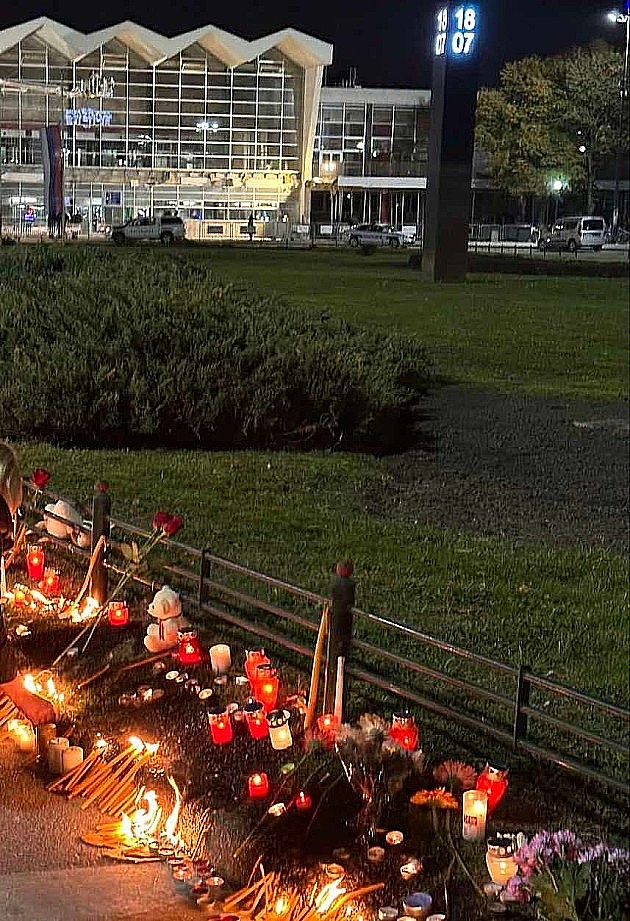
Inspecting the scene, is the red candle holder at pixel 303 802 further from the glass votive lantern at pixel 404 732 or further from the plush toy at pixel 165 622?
the plush toy at pixel 165 622

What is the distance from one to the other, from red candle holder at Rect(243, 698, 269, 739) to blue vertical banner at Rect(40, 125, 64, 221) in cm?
3066

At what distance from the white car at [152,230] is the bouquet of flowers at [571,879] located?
40.6 m

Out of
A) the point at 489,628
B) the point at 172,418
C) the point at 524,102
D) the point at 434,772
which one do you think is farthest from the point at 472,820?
the point at 524,102

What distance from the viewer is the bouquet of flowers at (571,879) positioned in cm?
275

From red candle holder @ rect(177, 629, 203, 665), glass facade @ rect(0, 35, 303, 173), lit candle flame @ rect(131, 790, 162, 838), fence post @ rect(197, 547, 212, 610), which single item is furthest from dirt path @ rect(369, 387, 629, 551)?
glass facade @ rect(0, 35, 303, 173)

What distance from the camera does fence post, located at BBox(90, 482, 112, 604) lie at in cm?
492

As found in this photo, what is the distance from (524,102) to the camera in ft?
128

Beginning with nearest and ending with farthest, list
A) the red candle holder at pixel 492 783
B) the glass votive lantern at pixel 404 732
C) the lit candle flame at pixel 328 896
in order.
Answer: the lit candle flame at pixel 328 896
the red candle holder at pixel 492 783
the glass votive lantern at pixel 404 732

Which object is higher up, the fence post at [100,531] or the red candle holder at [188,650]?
the fence post at [100,531]

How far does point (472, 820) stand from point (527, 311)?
56.7 ft

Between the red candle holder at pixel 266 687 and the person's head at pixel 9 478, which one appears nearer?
the person's head at pixel 9 478

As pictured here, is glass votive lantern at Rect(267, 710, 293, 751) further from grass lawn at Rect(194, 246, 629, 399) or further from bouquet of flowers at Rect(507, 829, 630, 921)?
grass lawn at Rect(194, 246, 629, 399)

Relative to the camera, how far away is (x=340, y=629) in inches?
147

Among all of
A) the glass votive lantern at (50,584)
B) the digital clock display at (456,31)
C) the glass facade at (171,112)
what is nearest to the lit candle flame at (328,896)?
the glass votive lantern at (50,584)
